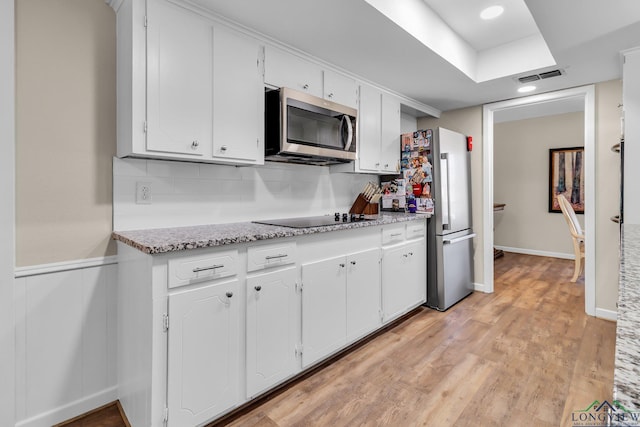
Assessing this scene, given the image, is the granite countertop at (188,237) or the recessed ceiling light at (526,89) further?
the recessed ceiling light at (526,89)

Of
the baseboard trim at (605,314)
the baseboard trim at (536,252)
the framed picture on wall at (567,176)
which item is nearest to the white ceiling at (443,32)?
the baseboard trim at (605,314)

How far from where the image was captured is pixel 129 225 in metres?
1.91

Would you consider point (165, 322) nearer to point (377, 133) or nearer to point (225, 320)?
point (225, 320)

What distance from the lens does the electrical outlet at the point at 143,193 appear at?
1.95 m

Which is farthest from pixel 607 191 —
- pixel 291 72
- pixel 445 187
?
pixel 291 72

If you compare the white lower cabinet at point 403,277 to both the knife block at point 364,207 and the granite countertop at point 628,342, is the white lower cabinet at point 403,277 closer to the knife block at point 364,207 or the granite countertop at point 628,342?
the knife block at point 364,207

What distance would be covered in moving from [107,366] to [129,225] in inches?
31.6

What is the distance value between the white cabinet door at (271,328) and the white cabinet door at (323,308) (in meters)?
0.09

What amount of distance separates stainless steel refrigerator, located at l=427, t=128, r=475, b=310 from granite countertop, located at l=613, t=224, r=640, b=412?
2.42m

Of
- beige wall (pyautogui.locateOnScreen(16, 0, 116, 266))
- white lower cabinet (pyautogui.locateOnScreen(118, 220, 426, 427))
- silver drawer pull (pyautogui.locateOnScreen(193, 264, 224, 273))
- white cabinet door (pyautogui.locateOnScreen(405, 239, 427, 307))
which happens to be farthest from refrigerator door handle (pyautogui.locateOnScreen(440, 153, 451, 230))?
beige wall (pyautogui.locateOnScreen(16, 0, 116, 266))

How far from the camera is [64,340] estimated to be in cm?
175

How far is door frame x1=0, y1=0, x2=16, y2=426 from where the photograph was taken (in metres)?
1.54

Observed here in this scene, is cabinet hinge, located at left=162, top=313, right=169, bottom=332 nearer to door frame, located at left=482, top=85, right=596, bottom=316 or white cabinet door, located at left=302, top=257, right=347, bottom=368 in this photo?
white cabinet door, located at left=302, top=257, right=347, bottom=368

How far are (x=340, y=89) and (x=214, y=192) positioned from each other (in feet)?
4.47
